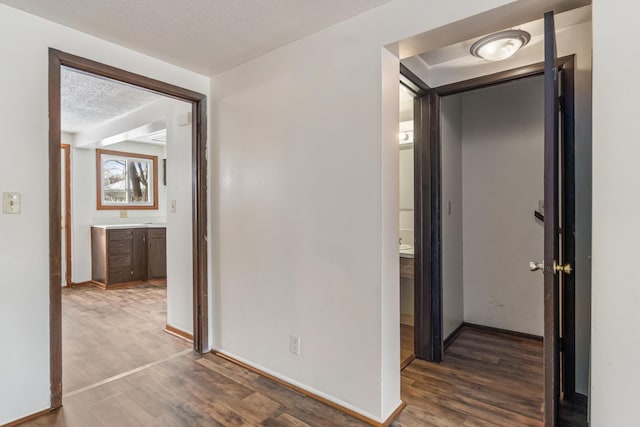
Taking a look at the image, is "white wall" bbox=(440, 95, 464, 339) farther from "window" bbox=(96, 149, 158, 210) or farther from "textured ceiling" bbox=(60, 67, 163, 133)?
"window" bbox=(96, 149, 158, 210)

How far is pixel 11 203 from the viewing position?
71.7 inches

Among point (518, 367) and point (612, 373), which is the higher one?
point (612, 373)

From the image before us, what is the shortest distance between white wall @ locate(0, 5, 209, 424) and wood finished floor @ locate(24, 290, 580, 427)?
27 centimetres

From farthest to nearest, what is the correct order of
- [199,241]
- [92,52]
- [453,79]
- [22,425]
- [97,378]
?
[199,241] → [453,79] → [97,378] → [92,52] → [22,425]

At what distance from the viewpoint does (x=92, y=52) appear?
6.88 feet

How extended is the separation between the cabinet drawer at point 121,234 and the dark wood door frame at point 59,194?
9.36 ft

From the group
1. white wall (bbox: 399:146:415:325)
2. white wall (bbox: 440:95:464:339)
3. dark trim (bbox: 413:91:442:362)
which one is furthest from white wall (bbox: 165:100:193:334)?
white wall (bbox: 440:95:464:339)

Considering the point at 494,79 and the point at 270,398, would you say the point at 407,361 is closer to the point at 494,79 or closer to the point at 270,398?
the point at 270,398

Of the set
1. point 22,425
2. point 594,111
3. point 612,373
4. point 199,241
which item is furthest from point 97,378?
point 594,111

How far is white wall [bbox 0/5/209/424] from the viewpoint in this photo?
5.90 feet

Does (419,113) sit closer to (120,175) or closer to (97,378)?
(97,378)

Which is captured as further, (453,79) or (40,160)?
(453,79)

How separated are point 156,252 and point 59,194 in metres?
3.52

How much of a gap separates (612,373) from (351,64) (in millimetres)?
1806
